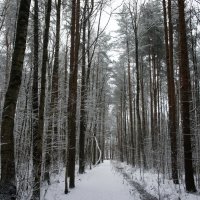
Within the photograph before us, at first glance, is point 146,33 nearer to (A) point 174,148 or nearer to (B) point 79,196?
(A) point 174,148

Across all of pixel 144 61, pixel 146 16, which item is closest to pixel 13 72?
pixel 146 16

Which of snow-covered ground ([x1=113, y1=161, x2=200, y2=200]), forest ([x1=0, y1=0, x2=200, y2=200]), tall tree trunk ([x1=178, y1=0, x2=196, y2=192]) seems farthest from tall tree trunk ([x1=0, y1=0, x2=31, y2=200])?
tall tree trunk ([x1=178, y1=0, x2=196, y2=192])

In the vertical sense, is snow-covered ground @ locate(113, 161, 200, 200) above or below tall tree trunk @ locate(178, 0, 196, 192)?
below

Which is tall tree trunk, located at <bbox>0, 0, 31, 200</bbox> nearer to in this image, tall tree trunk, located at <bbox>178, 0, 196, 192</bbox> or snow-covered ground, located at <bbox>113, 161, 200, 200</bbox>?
snow-covered ground, located at <bbox>113, 161, 200, 200</bbox>

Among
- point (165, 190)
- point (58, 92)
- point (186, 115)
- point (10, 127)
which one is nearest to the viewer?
point (10, 127)

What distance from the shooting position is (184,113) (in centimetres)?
905

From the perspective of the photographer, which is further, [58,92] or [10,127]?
[58,92]

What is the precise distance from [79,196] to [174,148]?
532 centimetres

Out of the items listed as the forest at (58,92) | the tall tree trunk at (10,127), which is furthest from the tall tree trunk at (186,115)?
the tall tree trunk at (10,127)

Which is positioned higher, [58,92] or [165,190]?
[58,92]

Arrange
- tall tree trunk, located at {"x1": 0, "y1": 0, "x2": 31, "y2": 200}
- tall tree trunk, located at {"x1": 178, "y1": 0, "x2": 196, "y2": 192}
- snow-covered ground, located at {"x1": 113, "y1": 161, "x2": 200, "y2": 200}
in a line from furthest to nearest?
tall tree trunk, located at {"x1": 178, "y1": 0, "x2": 196, "y2": 192}, snow-covered ground, located at {"x1": 113, "y1": 161, "x2": 200, "y2": 200}, tall tree trunk, located at {"x1": 0, "y1": 0, "x2": 31, "y2": 200}

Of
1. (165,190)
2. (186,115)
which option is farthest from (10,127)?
(165,190)

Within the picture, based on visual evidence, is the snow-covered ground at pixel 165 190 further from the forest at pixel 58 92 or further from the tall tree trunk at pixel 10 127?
the tall tree trunk at pixel 10 127

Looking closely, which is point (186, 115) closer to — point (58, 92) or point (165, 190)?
point (165, 190)
